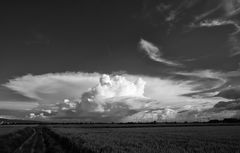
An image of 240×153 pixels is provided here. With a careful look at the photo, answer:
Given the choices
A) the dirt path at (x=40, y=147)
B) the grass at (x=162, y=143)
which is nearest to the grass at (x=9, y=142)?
the dirt path at (x=40, y=147)

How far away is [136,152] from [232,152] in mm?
9168

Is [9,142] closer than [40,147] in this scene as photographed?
No

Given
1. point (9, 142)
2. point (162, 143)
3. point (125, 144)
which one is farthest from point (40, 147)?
point (162, 143)

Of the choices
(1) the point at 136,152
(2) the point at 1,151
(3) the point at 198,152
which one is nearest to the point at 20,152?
(2) the point at 1,151

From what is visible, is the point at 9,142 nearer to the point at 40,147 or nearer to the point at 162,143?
the point at 40,147

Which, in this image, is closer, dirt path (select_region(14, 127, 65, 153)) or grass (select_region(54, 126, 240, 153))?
grass (select_region(54, 126, 240, 153))

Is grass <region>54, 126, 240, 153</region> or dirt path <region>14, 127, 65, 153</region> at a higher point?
grass <region>54, 126, 240, 153</region>

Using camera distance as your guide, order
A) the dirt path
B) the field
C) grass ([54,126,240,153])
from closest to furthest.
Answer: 1. grass ([54,126,240,153])
2. the field
3. the dirt path

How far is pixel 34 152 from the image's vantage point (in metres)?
34.2

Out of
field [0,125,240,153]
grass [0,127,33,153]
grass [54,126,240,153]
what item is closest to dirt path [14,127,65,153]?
field [0,125,240,153]

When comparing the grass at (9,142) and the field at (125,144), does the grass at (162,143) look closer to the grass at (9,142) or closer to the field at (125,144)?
the field at (125,144)

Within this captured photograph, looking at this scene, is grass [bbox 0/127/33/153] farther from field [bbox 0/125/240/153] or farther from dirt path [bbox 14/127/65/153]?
dirt path [bbox 14/127/65/153]

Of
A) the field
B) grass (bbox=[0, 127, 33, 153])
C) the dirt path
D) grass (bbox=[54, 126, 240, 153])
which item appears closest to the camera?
grass (bbox=[54, 126, 240, 153])

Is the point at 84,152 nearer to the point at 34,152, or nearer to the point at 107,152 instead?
the point at 107,152
